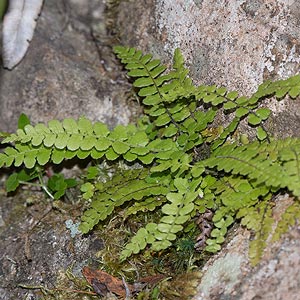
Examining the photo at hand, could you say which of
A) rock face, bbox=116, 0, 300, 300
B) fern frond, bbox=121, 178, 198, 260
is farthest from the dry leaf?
fern frond, bbox=121, 178, 198, 260

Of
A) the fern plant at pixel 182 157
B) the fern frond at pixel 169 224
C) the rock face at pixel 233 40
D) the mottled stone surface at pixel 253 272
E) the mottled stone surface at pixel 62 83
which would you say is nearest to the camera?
the mottled stone surface at pixel 253 272

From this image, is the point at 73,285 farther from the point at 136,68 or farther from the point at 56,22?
the point at 56,22

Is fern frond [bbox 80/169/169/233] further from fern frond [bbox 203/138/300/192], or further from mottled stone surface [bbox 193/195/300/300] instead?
mottled stone surface [bbox 193/195/300/300]

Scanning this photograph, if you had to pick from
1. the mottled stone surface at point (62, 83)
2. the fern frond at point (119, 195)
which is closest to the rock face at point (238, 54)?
the mottled stone surface at point (62, 83)

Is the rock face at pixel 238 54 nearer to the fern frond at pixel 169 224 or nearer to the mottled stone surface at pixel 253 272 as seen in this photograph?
the mottled stone surface at pixel 253 272

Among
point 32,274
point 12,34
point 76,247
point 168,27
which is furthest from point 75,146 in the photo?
point 12,34

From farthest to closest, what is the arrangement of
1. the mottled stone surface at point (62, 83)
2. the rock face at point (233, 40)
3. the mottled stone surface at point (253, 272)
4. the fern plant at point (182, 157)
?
the mottled stone surface at point (62, 83)
the rock face at point (233, 40)
the fern plant at point (182, 157)
the mottled stone surface at point (253, 272)
